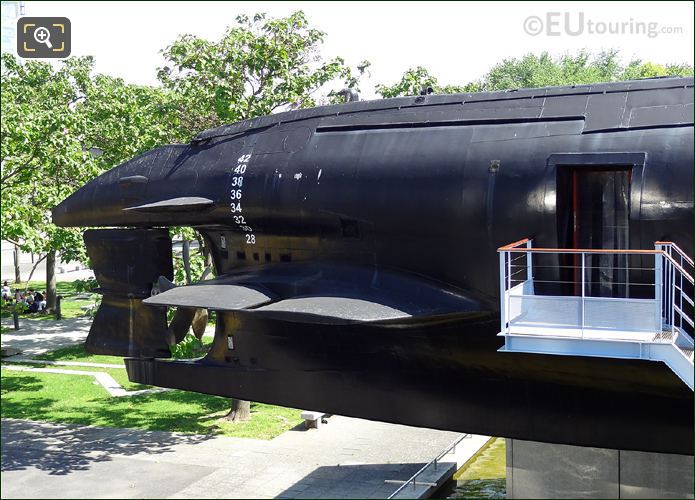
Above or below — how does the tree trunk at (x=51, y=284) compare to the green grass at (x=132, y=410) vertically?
above

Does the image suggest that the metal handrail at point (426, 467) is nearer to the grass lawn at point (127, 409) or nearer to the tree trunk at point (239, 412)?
the grass lawn at point (127, 409)

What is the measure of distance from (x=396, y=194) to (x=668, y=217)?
3.86 m

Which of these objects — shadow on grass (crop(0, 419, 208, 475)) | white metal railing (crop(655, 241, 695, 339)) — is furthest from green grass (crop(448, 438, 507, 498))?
white metal railing (crop(655, 241, 695, 339))

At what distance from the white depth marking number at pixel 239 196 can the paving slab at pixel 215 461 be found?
5.49 m

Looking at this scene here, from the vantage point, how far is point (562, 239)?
11.0m

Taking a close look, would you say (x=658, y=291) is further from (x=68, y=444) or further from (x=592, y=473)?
(x=68, y=444)

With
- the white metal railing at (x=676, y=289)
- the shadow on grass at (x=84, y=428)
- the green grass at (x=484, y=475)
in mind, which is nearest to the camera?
the white metal railing at (x=676, y=289)

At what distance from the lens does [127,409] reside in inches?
945

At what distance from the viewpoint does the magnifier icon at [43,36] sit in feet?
41.0

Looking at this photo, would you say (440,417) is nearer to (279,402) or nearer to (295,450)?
(279,402)

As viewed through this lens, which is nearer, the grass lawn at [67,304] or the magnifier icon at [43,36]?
the magnifier icon at [43,36]

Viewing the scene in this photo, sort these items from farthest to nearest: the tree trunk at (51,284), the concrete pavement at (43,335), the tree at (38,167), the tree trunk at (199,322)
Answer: the tree trunk at (51,284) < the concrete pavement at (43,335) < the tree at (38,167) < the tree trunk at (199,322)

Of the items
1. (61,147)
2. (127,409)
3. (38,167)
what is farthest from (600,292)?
(38,167)

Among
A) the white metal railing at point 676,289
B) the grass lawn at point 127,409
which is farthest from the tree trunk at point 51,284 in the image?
the white metal railing at point 676,289
